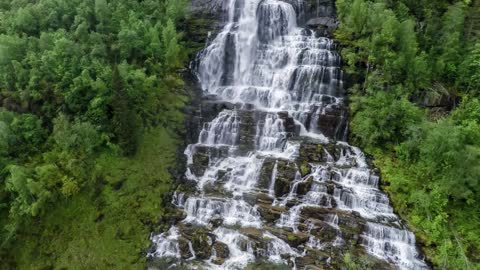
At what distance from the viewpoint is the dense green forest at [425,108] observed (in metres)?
19.2

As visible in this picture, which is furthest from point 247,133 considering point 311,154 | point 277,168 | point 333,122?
point 333,122

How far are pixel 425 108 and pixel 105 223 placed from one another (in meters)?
25.4

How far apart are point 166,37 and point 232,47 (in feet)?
23.3

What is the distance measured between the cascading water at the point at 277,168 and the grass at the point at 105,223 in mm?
1565

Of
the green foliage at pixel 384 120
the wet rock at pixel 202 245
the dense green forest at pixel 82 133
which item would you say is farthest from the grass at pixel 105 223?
the green foliage at pixel 384 120

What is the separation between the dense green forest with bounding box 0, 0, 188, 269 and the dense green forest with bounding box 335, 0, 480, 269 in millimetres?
16025

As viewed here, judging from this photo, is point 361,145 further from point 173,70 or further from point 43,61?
point 43,61

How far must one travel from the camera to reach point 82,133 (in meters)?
21.6

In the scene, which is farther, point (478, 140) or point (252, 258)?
point (478, 140)

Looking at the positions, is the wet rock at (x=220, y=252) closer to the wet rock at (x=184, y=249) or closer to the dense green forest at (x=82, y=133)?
the wet rock at (x=184, y=249)

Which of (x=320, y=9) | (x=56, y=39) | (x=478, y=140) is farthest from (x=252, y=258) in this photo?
(x=320, y=9)

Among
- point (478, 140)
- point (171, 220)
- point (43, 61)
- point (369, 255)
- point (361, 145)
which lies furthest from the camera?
point (361, 145)

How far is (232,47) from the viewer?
33.0 metres

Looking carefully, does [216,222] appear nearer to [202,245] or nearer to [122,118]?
[202,245]
